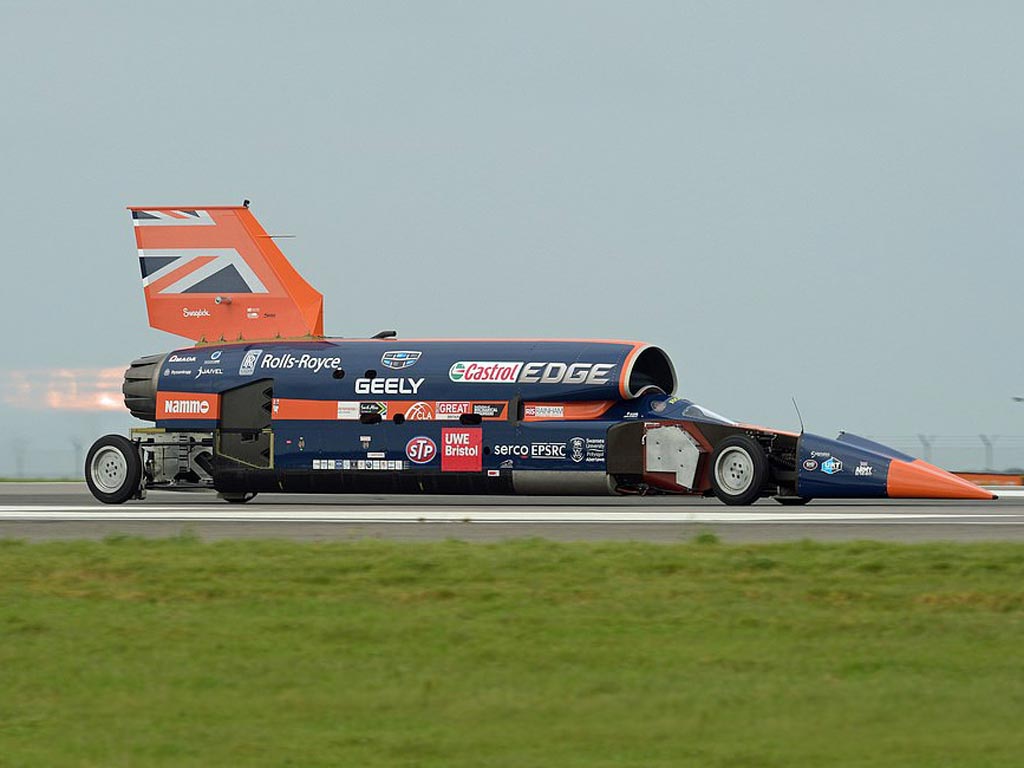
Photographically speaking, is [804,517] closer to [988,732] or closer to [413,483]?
[413,483]

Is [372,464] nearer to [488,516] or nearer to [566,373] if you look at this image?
[566,373]

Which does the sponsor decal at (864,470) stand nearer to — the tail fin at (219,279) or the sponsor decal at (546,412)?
the sponsor decal at (546,412)

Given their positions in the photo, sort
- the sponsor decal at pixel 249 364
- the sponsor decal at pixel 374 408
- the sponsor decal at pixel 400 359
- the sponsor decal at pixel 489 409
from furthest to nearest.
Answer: the sponsor decal at pixel 249 364
the sponsor decal at pixel 400 359
the sponsor decal at pixel 374 408
the sponsor decal at pixel 489 409

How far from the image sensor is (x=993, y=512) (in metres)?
22.7

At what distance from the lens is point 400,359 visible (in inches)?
1083

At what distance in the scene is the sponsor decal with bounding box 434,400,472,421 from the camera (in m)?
26.7

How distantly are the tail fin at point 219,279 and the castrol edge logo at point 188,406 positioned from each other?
6.52ft

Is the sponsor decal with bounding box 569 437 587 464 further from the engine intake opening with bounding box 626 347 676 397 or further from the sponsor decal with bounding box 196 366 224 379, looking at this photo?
the sponsor decal with bounding box 196 366 224 379

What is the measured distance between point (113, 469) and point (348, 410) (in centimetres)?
497

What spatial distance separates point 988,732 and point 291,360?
21.9 m

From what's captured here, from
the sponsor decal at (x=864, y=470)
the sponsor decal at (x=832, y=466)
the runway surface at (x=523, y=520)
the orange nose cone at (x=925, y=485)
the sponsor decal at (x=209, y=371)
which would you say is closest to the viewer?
the runway surface at (x=523, y=520)

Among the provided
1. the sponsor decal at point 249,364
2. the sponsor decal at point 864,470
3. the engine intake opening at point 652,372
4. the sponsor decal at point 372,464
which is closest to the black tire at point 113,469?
the sponsor decal at point 249,364

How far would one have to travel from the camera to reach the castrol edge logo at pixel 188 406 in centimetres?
2831

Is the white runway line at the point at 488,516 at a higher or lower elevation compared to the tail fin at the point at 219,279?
lower
